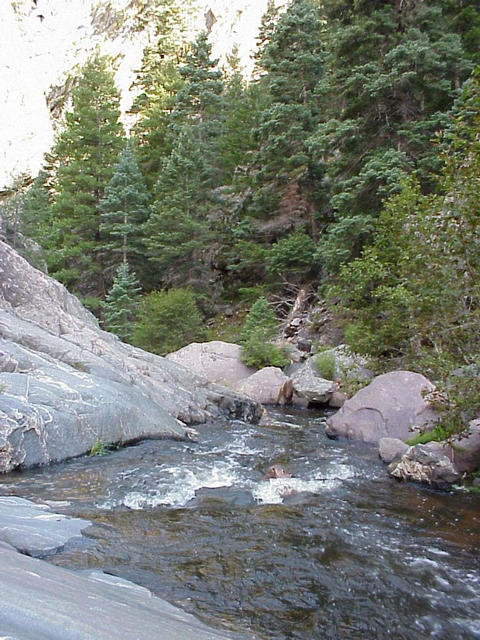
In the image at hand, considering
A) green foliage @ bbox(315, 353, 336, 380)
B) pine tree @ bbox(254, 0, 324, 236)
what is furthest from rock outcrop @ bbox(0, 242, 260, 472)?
pine tree @ bbox(254, 0, 324, 236)

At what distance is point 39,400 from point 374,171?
517 inches

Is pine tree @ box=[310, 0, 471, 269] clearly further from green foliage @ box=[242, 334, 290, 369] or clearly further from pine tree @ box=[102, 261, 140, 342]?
pine tree @ box=[102, 261, 140, 342]

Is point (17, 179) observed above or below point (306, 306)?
above

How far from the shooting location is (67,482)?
21.3 feet

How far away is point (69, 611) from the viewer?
77.4 inches

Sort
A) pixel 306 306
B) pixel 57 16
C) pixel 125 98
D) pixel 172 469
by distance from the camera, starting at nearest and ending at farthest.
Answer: pixel 172 469, pixel 306 306, pixel 125 98, pixel 57 16

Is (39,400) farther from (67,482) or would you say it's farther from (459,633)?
(459,633)

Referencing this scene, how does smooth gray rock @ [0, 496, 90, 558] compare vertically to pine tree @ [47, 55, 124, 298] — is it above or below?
below

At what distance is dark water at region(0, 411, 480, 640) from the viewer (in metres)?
3.99

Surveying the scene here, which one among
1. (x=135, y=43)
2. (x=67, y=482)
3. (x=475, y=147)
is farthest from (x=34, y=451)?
(x=135, y=43)

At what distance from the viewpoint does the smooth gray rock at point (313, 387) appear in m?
15.1

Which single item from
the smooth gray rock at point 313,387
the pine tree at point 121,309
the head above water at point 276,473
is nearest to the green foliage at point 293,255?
the pine tree at point 121,309

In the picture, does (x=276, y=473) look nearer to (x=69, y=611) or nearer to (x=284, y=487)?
(x=284, y=487)

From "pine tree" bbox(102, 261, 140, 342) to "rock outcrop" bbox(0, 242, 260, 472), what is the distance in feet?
30.4
